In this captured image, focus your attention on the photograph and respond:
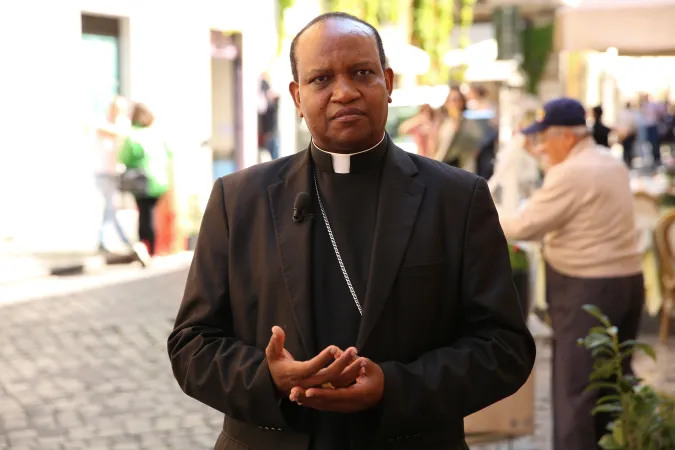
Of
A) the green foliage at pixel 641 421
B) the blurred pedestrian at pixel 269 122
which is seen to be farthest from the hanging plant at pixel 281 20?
the green foliage at pixel 641 421

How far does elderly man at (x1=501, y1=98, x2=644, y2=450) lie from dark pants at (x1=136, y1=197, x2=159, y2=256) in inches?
373

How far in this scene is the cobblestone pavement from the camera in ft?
24.8

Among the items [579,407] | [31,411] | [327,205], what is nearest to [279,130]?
[31,411]

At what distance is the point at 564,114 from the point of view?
6328 millimetres

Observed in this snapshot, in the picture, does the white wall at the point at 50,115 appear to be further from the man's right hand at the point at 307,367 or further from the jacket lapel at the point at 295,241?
the man's right hand at the point at 307,367

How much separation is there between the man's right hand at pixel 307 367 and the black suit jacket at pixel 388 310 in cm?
4

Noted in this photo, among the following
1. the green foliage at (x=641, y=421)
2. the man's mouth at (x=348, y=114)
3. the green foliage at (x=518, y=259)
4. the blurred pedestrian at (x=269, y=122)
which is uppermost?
the man's mouth at (x=348, y=114)

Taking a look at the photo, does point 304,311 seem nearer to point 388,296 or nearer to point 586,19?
point 388,296

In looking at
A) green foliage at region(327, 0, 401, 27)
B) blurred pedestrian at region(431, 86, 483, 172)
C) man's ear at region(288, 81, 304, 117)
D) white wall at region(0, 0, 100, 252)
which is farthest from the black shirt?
green foliage at region(327, 0, 401, 27)

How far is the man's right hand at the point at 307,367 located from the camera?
2.49 meters

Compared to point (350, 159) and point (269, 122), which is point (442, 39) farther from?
point (350, 159)

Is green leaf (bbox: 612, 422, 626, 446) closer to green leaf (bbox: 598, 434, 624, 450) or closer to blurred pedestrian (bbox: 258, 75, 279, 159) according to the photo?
green leaf (bbox: 598, 434, 624, 450)

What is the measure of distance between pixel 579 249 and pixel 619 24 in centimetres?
538

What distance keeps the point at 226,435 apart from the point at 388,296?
1.75 ft
